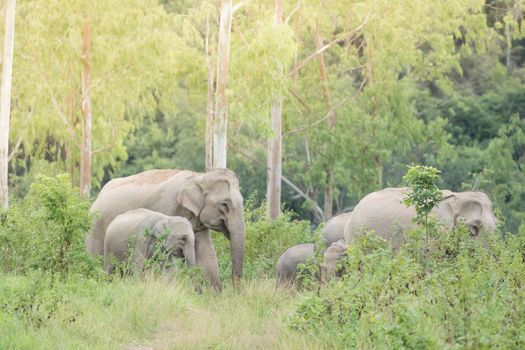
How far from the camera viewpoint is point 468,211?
1692 cm

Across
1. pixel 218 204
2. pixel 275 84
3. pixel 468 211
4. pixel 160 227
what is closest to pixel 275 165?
pixel 275 84

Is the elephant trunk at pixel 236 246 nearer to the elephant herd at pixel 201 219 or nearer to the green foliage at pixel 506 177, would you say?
the elephant herd at pixel 201 219

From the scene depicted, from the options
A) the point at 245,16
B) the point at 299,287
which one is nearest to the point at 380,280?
the point at 299,287

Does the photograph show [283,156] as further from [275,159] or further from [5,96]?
[5,96]

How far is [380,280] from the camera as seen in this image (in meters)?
11.2

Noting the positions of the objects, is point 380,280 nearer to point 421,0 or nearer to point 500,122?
point 421,0

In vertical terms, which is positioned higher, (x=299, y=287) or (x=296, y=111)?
(x=296, y=111)

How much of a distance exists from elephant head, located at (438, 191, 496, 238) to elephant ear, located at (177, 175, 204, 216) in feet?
11.3

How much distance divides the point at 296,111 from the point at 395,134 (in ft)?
9.64

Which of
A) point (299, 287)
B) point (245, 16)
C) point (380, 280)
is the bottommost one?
point (299, 287)

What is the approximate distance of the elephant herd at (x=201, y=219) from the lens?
16.1 meters

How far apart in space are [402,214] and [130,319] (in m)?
6.67

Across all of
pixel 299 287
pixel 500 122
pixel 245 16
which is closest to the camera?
pixel 299 287

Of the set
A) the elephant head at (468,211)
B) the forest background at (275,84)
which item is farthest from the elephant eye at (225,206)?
the forest background at (275,84)
